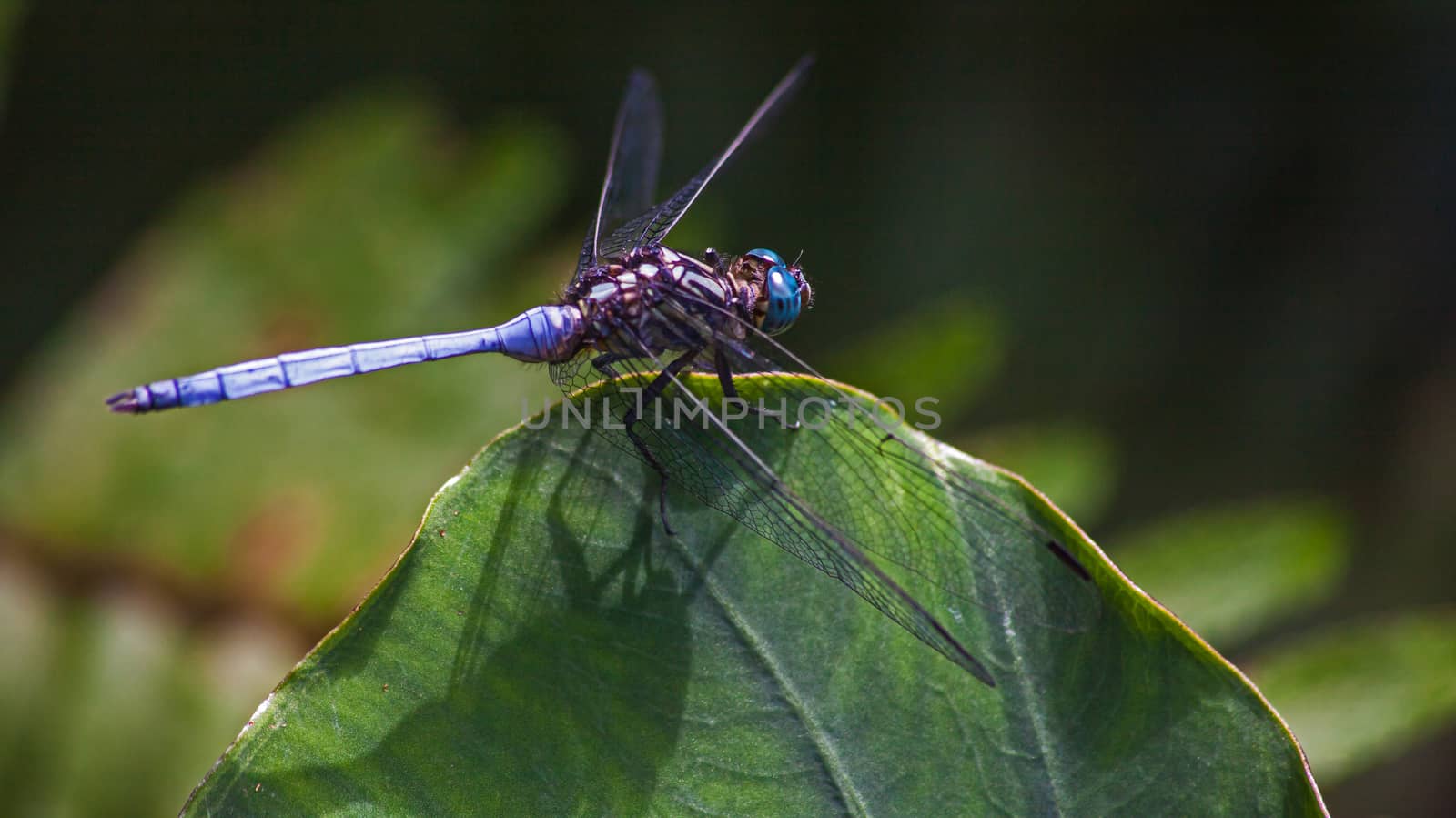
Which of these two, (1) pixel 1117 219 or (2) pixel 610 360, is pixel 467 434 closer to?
(2) pixel 610 360

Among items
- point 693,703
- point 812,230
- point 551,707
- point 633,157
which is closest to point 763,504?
point 693,703

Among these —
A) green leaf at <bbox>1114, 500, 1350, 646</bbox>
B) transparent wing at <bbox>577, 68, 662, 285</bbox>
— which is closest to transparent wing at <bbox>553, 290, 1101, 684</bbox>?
transparent wing at <bbox>577, 68, 662, 285</bbox>

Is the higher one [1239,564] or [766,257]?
[766,257]

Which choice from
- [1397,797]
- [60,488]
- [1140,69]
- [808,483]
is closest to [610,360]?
[808,483]

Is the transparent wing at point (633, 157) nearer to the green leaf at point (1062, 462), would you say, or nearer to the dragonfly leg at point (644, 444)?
the dragonfly leg at point (644, 444)

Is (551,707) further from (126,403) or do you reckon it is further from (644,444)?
(126,403)

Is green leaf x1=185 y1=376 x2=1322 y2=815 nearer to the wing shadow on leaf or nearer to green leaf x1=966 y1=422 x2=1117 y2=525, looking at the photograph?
the wing shadow on leaf
